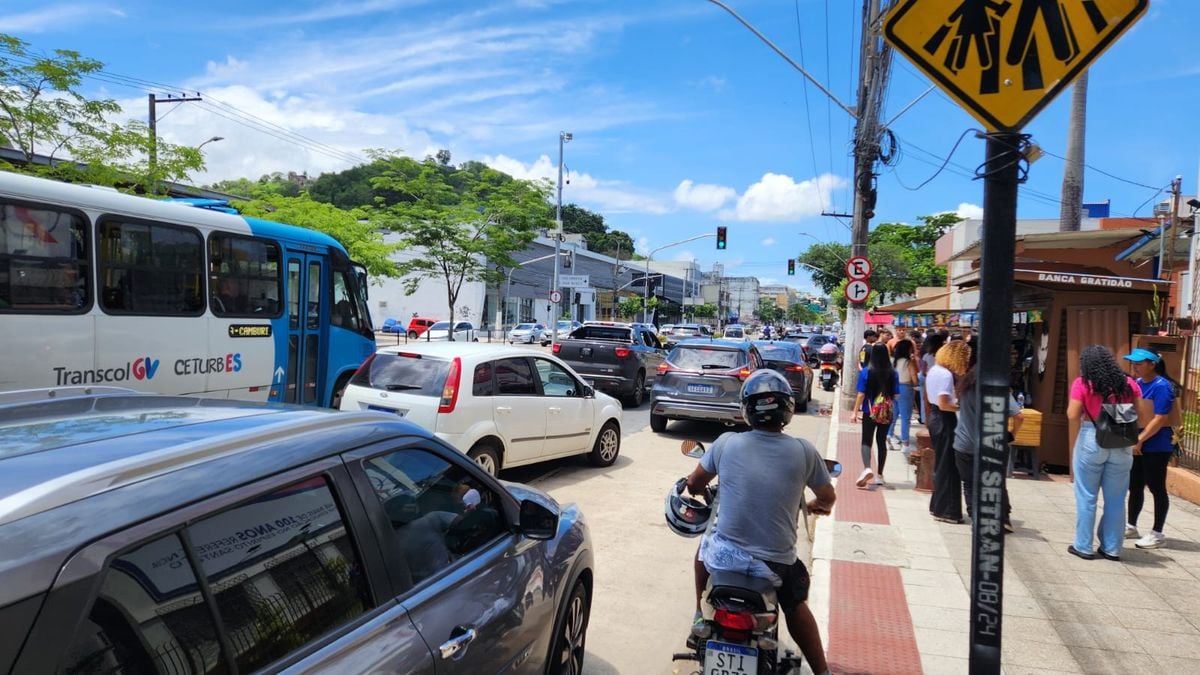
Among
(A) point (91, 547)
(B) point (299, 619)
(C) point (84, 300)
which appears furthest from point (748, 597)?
(C) point (84, 300)

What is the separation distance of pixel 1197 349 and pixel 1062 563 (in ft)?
14.4

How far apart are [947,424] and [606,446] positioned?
4137 mm

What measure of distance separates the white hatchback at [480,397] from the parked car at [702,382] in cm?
348

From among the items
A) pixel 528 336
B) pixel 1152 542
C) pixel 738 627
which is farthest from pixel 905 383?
pixel 528 336

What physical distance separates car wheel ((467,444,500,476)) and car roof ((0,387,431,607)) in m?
4.75

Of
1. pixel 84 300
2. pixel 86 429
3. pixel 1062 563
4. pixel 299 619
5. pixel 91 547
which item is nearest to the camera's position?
pixel 91 547

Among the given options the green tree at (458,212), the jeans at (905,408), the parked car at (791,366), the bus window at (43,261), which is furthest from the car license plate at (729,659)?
the green tree at (458,212)

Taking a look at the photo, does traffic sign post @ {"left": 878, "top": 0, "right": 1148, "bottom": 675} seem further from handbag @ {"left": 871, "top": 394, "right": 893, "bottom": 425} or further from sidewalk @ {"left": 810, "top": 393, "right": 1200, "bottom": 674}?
handbag @ {"left": 871, "top": 394, "right": 893, "bottom": 425}

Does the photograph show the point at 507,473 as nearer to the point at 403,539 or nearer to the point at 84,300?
the point at 84,300

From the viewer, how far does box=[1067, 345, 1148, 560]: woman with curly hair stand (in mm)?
5617

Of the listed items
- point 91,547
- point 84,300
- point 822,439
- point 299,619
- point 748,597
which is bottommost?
point 822,439

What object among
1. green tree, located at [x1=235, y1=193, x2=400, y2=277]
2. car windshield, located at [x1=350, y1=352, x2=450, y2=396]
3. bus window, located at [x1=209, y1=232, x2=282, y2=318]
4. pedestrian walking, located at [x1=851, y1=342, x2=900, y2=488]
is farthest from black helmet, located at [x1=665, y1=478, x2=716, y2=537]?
green tree, located at [x1=235, y1=193, x2=400, y2=277]

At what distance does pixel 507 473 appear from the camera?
350 inches

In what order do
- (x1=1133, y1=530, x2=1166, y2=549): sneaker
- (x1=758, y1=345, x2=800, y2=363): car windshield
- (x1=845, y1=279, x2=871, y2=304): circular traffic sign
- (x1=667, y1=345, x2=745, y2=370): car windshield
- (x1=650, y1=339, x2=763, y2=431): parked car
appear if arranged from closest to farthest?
(x1=1133, y1=530, x2=1166, y2=549): sneaker < (x1=650, y1=339, x2=763, y2=431): parked car < (x1=667, y1=345, x2=745, y2=370): car windshield < (x1=845, y1=279, x2=871, y2=304): circular traffic sign < (x1=758, y1=345, x2=800, y2=363): car windshield
